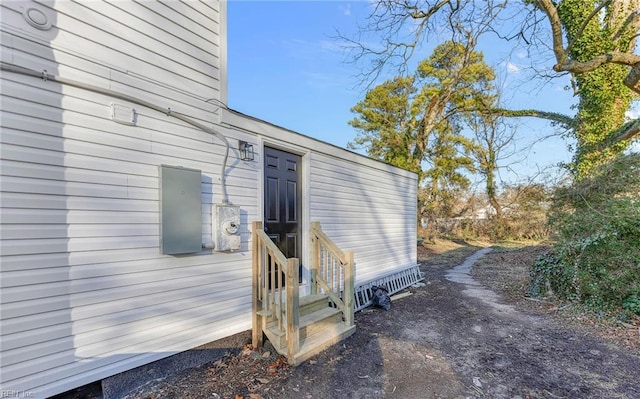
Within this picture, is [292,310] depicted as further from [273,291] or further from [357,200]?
[357,200]

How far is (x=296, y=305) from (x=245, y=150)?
1.83 meters

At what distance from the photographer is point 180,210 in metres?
2.72

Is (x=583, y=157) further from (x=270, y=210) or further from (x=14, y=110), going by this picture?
(x=14, y=110)

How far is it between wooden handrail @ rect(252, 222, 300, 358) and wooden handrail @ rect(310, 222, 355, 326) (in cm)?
82

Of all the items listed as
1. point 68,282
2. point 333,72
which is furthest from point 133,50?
point 333,72

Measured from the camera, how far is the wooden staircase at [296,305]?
2.99 meters

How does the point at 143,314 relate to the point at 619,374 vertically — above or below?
above

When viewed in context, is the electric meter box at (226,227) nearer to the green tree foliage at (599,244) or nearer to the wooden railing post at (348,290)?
the wooden railing post at (348,290)

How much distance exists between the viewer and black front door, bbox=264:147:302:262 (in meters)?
3.78

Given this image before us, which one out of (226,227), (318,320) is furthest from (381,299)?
(226,227)

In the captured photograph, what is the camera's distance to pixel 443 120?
1392 centimetres

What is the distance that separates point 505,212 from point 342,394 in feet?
57.4

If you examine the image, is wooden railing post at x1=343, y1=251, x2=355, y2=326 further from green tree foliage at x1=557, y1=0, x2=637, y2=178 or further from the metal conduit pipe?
green tree foliage at x1=557, y1=0, x2=637, y2=178

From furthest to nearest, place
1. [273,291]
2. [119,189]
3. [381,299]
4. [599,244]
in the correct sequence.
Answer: [381,299] < [599,244] < [273,291] < [119,189]
